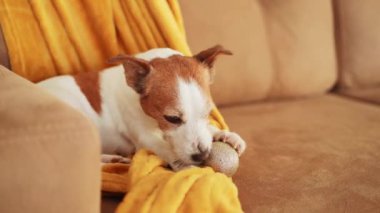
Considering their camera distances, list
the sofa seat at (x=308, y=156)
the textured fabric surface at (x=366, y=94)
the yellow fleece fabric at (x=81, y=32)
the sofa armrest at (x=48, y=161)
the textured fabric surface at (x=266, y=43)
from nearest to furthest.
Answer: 1. the sofa armrest at (x=48, y=161)
2. the sofa seat at (x=308, y=156)
3. the yellow fleece fabric at (x=81, y=32)
4. the textured fabric surface at (x=266, y=43)
5. the textured fabric surface at (x=366, y=94)

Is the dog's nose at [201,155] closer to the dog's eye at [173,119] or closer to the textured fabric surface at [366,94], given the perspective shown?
the dog's eye at [173,119]

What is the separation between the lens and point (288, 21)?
186 centimetres

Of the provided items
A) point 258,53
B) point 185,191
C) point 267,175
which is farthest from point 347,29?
point 185,191

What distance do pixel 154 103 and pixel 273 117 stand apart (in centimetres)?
59

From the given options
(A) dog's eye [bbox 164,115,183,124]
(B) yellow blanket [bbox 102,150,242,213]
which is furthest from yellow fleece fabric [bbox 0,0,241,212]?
(B) yellow blanket [bbox 102,150,242,213]

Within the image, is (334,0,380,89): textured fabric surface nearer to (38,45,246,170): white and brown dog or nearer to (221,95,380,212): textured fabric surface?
(221,95,380,212): textured fabric surface

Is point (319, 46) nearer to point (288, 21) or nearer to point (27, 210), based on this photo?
point (288, 21)

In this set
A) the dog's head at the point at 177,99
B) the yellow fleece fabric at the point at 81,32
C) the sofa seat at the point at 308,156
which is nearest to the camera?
the sofa seat at the point at 308,156

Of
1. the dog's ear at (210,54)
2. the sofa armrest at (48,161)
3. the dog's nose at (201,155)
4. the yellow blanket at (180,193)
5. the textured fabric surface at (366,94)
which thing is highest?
the sofa armrest at (48,161)

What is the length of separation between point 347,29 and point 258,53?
43 cm

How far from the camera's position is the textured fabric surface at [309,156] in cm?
114

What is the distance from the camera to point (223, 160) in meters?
1.22

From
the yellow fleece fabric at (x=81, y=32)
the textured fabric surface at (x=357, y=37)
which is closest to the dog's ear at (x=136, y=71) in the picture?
the yellow fleece fabric at (x=81, y=32)

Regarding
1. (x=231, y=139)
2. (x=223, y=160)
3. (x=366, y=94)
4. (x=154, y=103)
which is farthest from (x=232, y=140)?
(x=366, y=94)
